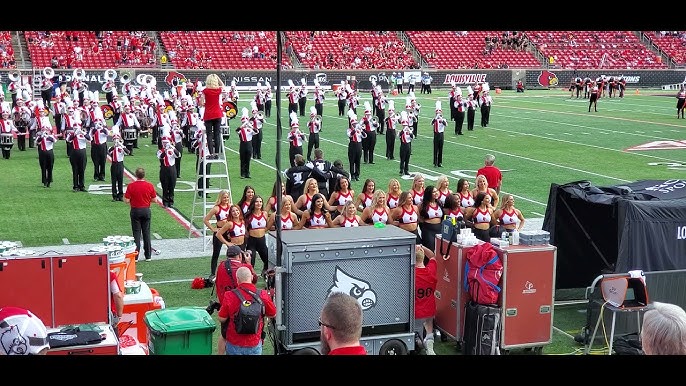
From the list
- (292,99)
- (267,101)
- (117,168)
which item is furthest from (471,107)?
(117,168)

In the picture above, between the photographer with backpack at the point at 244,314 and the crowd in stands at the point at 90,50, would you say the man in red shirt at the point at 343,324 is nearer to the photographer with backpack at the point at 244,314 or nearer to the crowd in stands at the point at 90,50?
the photographer with backpack at the point at 244,314

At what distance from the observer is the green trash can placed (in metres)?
6.25

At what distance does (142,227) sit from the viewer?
35.5 feet

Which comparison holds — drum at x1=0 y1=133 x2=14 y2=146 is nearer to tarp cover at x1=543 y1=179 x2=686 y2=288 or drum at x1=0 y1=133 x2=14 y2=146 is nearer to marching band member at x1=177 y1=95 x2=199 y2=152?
marching band member at x1=177 y1=95 x2=199 y2=152

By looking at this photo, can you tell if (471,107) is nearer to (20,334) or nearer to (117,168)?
(117,168)

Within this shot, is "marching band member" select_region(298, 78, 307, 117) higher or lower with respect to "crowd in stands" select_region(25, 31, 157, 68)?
lower

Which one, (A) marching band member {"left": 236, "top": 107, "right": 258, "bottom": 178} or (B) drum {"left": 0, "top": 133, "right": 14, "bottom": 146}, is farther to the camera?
(B) drum {"left": 0, "top": 133, "right": 14, "bottom": 146}

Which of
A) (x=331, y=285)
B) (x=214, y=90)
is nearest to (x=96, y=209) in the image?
(x=214, y=90)

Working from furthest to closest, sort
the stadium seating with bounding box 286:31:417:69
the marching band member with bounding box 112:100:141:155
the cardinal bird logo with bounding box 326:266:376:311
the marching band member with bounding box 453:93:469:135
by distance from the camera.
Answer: the stadium seating with bounding box 286:31:417:69 < the marching band member with bounding box 453:93:469:135 < the marching band member with bounding box 112:100:141:155 < the cardinal bird logo with bounding box 326:266:376:311

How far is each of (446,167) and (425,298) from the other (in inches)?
460

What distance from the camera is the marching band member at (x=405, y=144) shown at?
17.7m

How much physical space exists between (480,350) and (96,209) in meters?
8.93

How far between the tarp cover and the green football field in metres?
0.57

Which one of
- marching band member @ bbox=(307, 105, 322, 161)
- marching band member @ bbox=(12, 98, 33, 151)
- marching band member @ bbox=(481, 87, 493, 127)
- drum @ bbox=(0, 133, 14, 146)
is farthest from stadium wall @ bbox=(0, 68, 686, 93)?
marching band member @ bbox=(307, 105, 322, 161)
